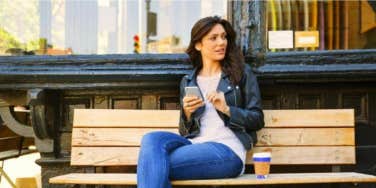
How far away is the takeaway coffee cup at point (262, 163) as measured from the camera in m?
3.34

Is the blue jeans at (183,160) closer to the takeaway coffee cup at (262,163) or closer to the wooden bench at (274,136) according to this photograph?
the takeaway coffee cup at (262,163)

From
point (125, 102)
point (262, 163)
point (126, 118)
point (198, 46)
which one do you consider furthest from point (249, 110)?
point (125, 102)

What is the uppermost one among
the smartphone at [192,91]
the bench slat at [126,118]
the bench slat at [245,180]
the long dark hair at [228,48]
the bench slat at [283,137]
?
the long dark hair at [228,48]

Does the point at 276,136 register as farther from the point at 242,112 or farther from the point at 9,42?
the point at 9,42

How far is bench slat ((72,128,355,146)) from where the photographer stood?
3.99 metres

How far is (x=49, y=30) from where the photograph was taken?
4.61 meters

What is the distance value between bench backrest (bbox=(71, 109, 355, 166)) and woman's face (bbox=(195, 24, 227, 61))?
613 mm

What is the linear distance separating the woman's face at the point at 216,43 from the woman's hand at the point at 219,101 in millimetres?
399

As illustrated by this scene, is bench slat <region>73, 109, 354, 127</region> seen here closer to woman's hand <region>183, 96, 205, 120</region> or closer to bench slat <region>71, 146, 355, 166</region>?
bench slat <region>71, 146, 355, 166</region>

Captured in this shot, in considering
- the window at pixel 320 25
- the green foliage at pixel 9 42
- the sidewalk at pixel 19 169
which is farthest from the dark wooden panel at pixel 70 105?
the sidewalk at pixel 19 169

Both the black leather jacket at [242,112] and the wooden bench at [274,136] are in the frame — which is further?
the wooden bench at [274,136]

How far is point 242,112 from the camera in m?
3.47

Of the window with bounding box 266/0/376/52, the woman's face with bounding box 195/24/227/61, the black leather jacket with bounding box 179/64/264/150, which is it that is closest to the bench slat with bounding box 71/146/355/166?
the black leather jacket with bounding box 179/64/264/150

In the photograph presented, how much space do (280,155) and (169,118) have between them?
86 cm
